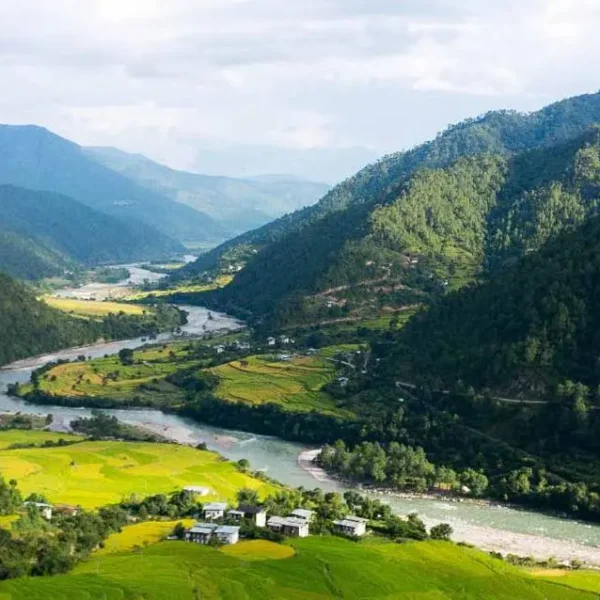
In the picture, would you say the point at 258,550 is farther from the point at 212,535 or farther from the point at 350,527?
the point at 350,527

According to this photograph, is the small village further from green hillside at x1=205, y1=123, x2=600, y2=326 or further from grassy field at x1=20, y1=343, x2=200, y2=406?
green hillside at x1=205, y1=123, x2=600, y2=326

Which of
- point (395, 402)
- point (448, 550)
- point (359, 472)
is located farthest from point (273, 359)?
point (448, 550)

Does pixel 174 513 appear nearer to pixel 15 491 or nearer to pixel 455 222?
pixel 15 491

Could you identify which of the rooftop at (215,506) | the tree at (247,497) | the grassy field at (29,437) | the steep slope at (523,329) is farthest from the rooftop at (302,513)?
the steep slope at (523,329)

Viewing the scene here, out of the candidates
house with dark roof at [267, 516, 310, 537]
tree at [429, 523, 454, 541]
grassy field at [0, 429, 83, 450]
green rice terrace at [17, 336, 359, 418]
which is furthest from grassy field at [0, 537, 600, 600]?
green rice terrace at [17, 336, 359, 418]

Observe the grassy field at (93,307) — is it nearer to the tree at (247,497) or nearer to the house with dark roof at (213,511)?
the tree at (247,497)

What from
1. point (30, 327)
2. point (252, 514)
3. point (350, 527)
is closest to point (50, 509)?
point (252, 514)

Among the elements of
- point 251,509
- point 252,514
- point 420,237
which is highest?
point 420,237
